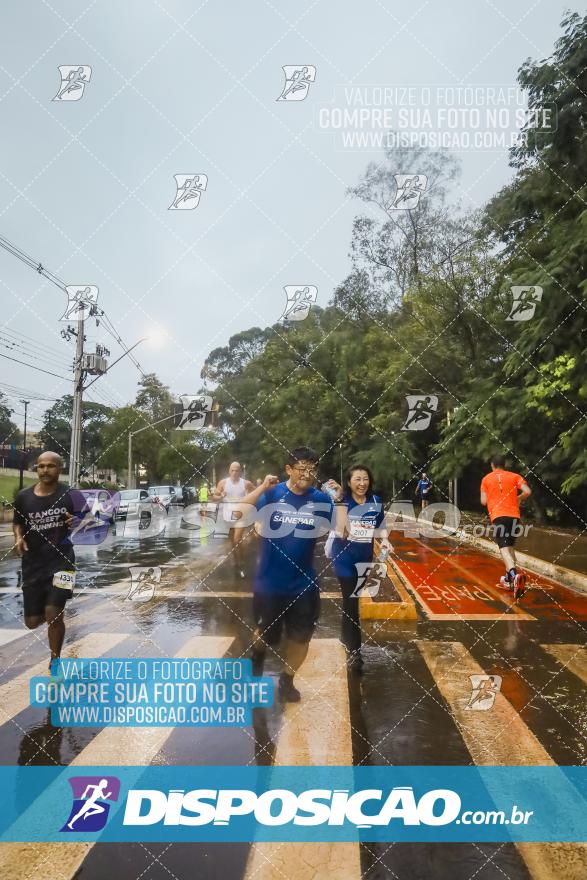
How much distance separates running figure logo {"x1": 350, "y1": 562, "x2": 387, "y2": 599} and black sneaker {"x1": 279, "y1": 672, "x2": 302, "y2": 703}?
0.99m

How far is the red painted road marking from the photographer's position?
8.71 metres

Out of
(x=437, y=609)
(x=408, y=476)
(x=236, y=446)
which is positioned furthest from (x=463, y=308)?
(x=236, y=446)

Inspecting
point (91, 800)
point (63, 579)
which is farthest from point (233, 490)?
point (91, 800)

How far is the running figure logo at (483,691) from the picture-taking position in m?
5.14

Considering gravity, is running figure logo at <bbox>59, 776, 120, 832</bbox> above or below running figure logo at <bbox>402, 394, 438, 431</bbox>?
below

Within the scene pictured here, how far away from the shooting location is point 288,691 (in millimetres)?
5367

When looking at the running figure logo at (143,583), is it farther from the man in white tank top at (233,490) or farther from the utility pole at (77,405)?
the utility pole at (77,405)

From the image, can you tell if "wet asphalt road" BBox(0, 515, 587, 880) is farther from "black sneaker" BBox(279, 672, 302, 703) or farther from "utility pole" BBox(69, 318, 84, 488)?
"utility pole" BBox(69, 318, 84, 488)

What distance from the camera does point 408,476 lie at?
105 feet

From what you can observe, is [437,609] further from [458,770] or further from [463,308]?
[463,308]

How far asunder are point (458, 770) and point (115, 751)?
2144 millimetres

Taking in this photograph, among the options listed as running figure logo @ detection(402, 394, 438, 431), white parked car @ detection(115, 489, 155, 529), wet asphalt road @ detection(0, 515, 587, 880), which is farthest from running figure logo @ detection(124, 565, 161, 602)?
white parked car @ detection(115, 489, 155, 529)

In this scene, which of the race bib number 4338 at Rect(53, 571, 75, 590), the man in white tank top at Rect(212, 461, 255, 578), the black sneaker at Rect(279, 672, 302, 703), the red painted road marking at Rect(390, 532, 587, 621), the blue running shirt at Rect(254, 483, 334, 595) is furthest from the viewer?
the man in white tank top at Rect(212, 461, 255, 578)

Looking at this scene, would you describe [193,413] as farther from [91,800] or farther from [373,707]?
[91,800]
